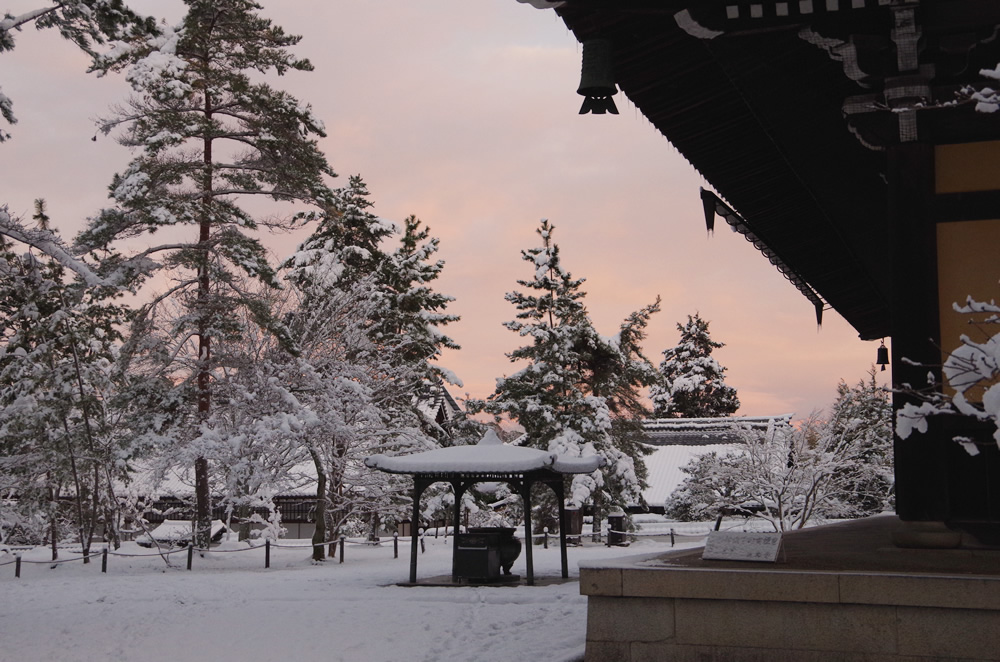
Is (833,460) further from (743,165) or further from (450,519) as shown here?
(743,165)

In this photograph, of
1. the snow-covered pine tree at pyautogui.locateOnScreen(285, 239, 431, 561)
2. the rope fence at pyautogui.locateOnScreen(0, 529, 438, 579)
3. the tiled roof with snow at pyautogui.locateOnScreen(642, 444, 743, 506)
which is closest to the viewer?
the rope fence at pyautogui.locateOnScreen(0, 529, 438, 579)

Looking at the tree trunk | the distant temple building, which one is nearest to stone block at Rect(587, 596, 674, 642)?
the tree trunk

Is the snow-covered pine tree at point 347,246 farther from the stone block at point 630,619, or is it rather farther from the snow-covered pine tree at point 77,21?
the stone block at point 630,619

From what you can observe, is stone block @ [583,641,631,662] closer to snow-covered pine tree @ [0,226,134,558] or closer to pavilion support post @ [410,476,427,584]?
pavilion support post @ [410,476,427,584]

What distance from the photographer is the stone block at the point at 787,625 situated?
6.21 meters

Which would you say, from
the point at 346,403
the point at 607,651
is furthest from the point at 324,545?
the point at 607,651

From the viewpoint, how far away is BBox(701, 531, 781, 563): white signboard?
22.5 feet

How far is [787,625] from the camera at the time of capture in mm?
6363

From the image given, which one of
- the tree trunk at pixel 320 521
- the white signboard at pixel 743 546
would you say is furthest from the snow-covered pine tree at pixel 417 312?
the white signboard at pixel 743 546

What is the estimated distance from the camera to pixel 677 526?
117 ft

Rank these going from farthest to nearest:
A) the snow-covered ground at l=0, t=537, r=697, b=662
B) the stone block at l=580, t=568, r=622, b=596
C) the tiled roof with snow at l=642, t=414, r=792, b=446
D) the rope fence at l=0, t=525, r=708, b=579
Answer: the tiled roof with snow at l=642, t=414, r=792, b=446 < the rope fence at l=0, t=525, r=708, b=579 < the snow-covered ground at l=0, t=537, r=697, b=662 < the stone block at l=580, t=568, r=622, b=596

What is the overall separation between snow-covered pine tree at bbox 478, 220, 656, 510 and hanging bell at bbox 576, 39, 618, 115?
86.7ft

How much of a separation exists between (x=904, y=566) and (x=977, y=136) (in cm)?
307

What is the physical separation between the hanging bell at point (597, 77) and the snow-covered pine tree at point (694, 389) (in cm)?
6023
